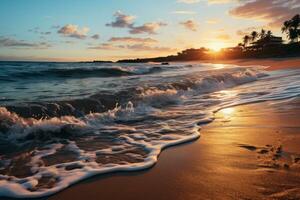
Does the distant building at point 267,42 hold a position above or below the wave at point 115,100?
above

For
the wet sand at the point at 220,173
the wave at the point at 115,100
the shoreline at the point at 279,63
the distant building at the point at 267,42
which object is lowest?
the wet sand at the point at 220,173

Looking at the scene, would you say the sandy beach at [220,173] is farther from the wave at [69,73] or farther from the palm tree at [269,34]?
the palm tree at [269,34]

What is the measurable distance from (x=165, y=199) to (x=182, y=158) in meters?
1.38

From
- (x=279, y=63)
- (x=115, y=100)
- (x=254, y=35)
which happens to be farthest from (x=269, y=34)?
(x=115, y=100)

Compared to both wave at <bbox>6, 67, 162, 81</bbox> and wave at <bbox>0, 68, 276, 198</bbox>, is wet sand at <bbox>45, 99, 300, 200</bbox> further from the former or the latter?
wave at <bbox>6, 67, 162, 81</bbox>

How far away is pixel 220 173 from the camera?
375cm

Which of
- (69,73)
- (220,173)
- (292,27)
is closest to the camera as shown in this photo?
(220,173)

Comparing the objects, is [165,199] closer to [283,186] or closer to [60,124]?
[283,186]

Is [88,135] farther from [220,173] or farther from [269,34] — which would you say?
[269,34]

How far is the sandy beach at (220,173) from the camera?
3.25 metres

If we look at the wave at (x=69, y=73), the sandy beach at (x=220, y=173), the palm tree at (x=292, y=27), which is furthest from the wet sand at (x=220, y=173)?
the palm tree at (x=292, y=27)

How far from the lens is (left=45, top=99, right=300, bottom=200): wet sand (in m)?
3.25

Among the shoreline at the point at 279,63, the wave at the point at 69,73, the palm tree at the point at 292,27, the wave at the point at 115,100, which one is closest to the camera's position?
the wave at the point at 115,100

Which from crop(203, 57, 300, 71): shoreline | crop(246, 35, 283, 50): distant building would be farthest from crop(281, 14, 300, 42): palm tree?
crop(203, 57, 300, 71): shoreline
